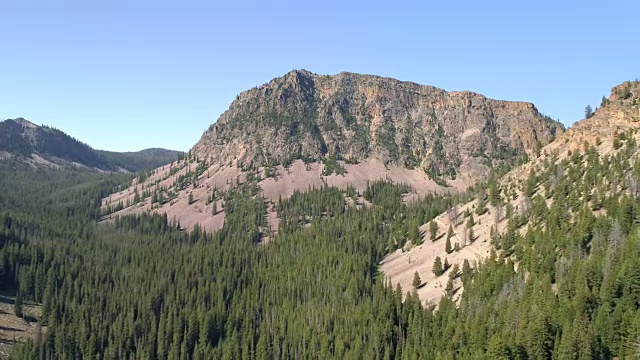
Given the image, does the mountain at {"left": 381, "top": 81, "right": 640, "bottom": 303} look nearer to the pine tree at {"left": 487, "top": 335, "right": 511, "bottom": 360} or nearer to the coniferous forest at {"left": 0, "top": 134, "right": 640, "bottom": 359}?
the coniferous forest at {"left": 0, "top": 134, "right": 640, "bottom": 359}

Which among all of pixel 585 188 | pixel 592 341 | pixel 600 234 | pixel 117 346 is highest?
pixel 585 188

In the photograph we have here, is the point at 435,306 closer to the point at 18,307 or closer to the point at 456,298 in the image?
the point at 456,298

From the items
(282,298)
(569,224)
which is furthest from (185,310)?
(569,224)

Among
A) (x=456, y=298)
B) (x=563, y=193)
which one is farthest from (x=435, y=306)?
(x=563, y=193)

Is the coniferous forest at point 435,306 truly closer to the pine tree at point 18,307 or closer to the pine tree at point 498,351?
the pine tree at point 498,351

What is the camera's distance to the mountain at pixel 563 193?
14515 cm

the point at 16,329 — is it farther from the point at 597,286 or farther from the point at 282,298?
the point at 597,286

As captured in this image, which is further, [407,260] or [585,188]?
[407,260]

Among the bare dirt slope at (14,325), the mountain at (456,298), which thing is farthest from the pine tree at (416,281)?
the bare dirt slope at (14,325)

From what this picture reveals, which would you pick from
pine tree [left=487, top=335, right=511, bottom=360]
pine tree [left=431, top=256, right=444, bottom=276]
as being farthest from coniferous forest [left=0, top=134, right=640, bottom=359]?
pine tree [left=431, top=256, right=444, bottom=276]

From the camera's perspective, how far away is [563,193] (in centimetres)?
15812

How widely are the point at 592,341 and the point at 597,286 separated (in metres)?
20.3

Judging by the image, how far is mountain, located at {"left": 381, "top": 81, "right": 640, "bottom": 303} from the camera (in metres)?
145

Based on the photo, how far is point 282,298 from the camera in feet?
627
